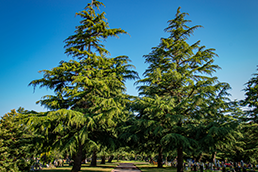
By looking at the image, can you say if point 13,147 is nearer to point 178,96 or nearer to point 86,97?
point 86,97

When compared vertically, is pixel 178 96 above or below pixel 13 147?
above

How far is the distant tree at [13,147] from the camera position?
12.7m

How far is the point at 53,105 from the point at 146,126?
730 centimetres

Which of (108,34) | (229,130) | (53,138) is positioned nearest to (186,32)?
(108,34)

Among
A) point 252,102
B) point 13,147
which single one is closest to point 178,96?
point 252,102

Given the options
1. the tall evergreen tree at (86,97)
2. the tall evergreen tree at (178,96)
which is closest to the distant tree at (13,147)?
the tall evergreen tree at (86,97)

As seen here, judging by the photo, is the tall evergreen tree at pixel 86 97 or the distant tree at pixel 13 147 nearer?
the tall evergreen tree at pixel 86 97

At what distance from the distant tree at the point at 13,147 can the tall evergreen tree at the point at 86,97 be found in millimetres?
3132

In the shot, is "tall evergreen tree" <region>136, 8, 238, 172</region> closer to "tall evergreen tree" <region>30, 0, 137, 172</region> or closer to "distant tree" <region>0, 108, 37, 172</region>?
"tall evergreen tree" <region>30, 0, 137, 172</region>

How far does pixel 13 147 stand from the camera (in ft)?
45.8

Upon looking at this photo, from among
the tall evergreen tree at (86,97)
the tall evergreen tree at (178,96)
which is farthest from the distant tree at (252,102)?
the tall evergreen tree at (86,97)

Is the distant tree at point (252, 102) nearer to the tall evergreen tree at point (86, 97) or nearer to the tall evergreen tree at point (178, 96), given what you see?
the tall evergreen tree at point (178, 96)

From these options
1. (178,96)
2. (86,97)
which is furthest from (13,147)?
(178,96)

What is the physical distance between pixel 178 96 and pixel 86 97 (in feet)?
27.3
